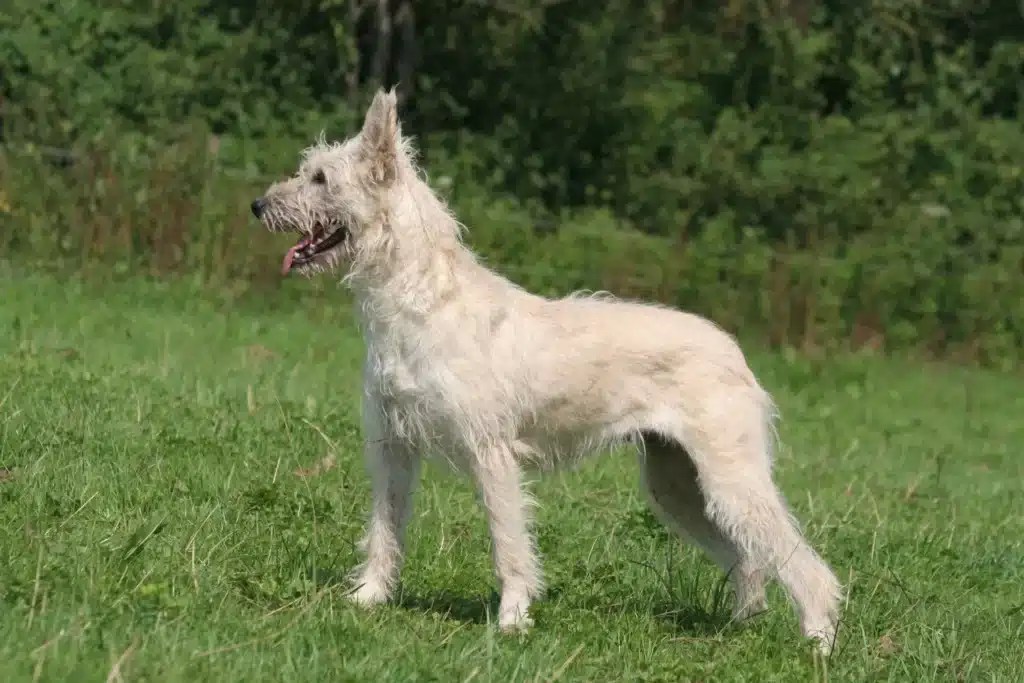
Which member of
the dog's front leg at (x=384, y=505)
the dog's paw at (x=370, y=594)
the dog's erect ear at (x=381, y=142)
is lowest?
the dog's paw at (x=370, y=594)

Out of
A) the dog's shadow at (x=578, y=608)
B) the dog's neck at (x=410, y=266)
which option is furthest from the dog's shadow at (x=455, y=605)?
the dog's neck at (x=410, y=266)


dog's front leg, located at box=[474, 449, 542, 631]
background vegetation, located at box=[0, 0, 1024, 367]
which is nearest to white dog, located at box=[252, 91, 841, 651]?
dog's front leg, located at box=[474, 449, 542, 631]

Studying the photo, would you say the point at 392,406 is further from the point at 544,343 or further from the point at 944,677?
the point at 944,677

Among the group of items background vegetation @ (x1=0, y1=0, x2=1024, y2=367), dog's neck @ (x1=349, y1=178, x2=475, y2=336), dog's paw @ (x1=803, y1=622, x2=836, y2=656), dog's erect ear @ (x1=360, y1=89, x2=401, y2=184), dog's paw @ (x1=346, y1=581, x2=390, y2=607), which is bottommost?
background vegetation @ (x1=0, y1=0, x2=1024, y2=367)

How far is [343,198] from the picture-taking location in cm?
674

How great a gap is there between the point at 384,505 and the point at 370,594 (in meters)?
0.40

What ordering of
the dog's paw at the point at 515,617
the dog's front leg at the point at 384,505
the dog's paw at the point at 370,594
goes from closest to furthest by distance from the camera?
the dog's paw at the point at 515,617
the dog's paw at the point at 370,594
the dog's front leg at the point at 384,505

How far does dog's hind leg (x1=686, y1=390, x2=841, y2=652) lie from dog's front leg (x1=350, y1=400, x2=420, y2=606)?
1.25 metres

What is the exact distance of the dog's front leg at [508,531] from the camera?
21.1 feet

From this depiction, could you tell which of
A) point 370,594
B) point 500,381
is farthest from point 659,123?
point 370,594

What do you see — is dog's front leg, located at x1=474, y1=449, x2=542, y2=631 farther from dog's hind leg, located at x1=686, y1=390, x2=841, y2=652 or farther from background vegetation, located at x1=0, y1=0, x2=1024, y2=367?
background vegetation, located at x1=0, y1=0, x2=1024, y2=367

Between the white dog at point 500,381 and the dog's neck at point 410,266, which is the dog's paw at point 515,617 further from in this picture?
the dog's neck at point 410,266

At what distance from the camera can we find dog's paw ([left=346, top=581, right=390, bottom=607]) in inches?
253

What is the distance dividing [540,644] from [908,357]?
1282cm
